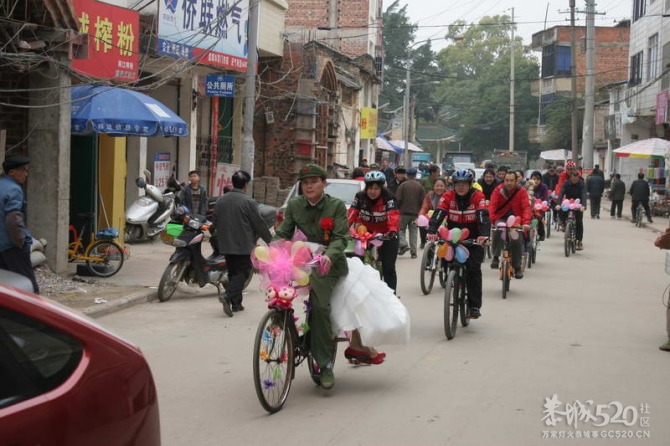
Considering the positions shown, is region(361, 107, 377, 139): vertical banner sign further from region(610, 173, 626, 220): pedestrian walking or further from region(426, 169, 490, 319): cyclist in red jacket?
region(426, 169, 490, 319): cyclist in red jacket

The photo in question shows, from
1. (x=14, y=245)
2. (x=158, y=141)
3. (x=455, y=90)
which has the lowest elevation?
(x=14, y=245)

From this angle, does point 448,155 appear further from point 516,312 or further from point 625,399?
point 625,399

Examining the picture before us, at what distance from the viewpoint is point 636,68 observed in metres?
44.8

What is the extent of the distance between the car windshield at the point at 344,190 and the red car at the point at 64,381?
1466cm

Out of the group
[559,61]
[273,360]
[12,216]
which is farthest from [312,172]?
[559,61]

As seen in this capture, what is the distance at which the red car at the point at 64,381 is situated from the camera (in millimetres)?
3012

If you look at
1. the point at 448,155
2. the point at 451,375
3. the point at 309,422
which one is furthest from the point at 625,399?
the point at 448,155

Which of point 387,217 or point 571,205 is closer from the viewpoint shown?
point 387,217

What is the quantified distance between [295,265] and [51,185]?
7.22 meters

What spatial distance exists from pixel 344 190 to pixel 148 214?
4.11 m

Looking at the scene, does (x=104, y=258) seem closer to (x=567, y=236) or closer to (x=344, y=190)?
(x=344, y=190)

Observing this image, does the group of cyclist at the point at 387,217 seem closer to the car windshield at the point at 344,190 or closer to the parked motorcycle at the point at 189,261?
the car windshield at the point at 344,190

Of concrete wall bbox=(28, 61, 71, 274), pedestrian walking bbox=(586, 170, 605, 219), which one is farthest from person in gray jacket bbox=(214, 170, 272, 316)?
pedestrian walking bbox=(586, 170, 605, 219)

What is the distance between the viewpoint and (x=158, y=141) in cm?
2294
